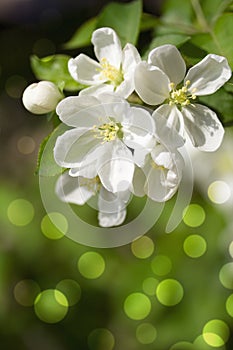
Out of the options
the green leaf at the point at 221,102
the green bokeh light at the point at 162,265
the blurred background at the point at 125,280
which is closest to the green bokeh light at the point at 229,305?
the blurred background at the point at 125,280

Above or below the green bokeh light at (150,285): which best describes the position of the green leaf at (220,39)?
above

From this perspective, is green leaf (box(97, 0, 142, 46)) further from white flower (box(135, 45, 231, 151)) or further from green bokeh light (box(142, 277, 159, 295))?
green bokeh light (box(142, 277, 159, 295))

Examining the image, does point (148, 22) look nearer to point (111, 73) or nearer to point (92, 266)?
point (111, 73)

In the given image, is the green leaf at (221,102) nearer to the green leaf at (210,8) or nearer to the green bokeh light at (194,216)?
the green leaf at (210,8)

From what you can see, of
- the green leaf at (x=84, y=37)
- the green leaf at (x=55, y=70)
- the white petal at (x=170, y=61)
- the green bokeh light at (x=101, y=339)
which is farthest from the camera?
the green bokeh light at (x=101, y=339)

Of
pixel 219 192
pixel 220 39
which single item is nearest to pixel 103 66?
pixel 220 39

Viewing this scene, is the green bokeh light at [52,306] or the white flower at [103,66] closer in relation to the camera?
the white flower at [103,66]

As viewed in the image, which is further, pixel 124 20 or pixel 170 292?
pixel 170 292
